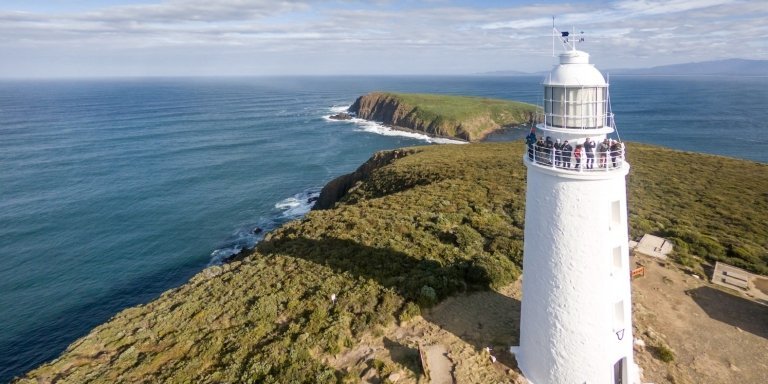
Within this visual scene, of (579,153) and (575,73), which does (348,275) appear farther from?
(575,73)

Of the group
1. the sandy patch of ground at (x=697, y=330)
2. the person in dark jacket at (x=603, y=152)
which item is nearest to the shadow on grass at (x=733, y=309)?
the sandy patch of ground at (x=697, y=330)

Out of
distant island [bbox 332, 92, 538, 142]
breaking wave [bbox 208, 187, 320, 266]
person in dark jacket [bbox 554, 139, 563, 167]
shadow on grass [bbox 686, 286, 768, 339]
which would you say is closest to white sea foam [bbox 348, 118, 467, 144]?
distant island [bbox 332, 92, 538, 142]

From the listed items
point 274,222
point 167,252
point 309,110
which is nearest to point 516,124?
point 309,110

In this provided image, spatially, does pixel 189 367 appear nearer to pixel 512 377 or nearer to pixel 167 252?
pixel 512 377

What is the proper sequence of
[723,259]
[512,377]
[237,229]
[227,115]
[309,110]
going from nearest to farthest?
[512,377]
[723,259]
[237,229]
[227,115]
[309,110]

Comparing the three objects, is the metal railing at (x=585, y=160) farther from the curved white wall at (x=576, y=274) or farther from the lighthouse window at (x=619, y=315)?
the lighthouse window at (x=619, y=315)
